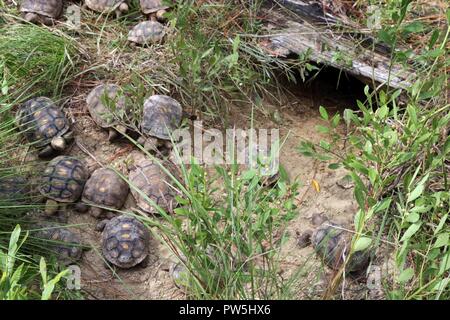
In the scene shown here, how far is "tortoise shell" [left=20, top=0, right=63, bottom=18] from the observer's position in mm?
3994

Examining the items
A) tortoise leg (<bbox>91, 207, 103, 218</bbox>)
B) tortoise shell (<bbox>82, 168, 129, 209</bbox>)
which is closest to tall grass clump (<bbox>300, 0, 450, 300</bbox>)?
tortoise shell (<bbox>82, 168, 129, 209</bbox>)

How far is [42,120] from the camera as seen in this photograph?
354 centimetres

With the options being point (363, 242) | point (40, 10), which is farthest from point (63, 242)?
point (40, 10)

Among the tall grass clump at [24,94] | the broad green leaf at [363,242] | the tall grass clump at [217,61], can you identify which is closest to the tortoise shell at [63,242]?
the tall grass clump at [24,94]

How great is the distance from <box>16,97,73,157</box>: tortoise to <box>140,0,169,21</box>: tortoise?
0.92 metres

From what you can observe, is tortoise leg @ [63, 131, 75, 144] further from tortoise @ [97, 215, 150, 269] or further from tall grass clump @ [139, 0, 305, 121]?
tortoise @ [97, 215, 150, 269]

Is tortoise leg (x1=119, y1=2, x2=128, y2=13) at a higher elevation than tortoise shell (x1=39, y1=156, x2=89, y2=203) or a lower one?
higher

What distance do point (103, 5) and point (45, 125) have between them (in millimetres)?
985

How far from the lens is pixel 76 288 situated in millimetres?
2742

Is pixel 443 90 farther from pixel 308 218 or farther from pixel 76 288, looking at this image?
pixel 76 288

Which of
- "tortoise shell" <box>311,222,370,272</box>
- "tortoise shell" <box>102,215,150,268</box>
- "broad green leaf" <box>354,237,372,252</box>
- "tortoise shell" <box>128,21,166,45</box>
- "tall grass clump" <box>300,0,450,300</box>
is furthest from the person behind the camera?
"tortoise shell" <box>128,21,166,45</box>
